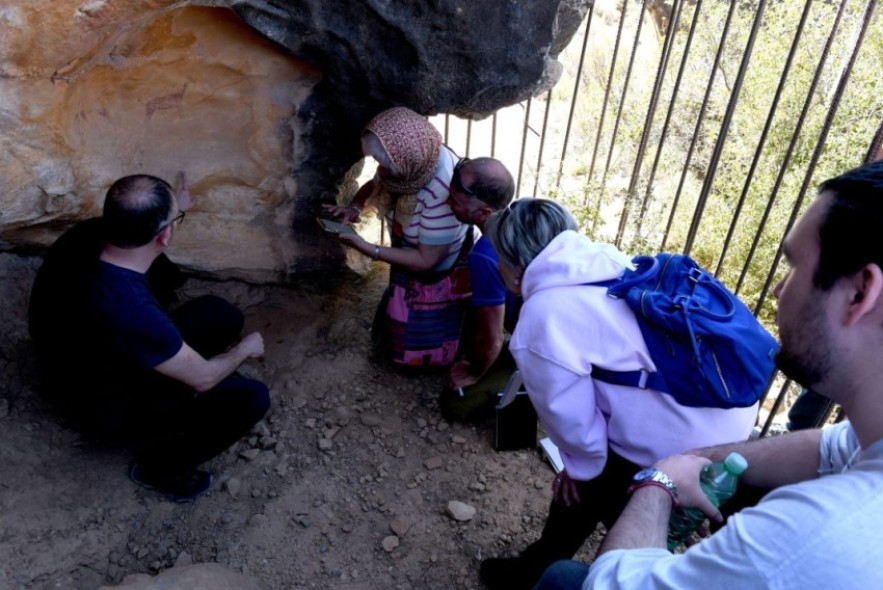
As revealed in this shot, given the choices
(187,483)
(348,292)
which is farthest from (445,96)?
(187,483)

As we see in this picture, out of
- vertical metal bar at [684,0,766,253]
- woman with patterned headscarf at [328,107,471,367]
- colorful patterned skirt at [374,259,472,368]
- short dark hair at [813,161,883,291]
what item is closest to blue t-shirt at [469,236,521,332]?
woman with patterned headscarf at [328,107,471,367]

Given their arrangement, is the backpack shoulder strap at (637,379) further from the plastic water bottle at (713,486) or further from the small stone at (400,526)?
the small stone at (400,526)

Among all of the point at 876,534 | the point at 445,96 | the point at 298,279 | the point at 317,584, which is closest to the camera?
the point at 876,534

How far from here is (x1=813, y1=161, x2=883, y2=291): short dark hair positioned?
1201mm

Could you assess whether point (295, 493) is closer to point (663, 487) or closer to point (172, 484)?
point (172, 484)

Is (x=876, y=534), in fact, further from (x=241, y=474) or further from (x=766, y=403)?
(x=766, y=403)

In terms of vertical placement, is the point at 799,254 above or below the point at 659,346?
above

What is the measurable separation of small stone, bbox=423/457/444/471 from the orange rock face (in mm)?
1241

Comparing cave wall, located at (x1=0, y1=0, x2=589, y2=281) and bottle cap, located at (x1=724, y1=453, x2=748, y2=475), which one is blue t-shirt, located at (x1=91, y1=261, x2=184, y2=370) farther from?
bottle cap, located at (x1=724, y1=453, x2=748, y2=475)

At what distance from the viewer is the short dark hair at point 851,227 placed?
1.20 meters

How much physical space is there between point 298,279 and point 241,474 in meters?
1.12

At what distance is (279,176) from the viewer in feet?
10.7

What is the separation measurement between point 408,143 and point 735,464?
1.70 m

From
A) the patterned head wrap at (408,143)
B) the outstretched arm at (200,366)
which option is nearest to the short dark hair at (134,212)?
the outstretched arm at (200,366)
